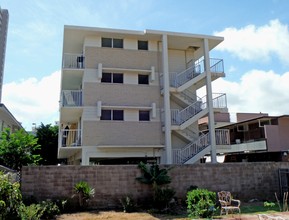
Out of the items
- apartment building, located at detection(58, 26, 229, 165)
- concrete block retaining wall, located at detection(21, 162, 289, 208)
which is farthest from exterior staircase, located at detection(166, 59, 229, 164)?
concrete block retaining wall, located at detection(21, 162, 289, 208)

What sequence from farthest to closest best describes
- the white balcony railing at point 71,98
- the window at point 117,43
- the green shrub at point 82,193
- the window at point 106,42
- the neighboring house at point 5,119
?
the neighboring house at point 5,119 < the window at point 117,43 < the window at point 106,42 < the white balcony railing at point 71,98 < the green shrub at point 82,193

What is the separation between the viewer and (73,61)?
819 inches

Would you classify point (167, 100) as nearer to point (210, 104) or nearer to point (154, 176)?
point (210, 104)

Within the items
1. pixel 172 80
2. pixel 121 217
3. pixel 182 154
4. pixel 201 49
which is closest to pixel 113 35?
pixel 172 80

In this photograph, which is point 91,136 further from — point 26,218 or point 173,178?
point 26,218

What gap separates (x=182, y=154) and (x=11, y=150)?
1009 cm

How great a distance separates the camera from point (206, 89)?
2045 centimetres

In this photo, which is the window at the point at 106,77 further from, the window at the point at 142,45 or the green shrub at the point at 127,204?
the green shrub at the point at 127,204

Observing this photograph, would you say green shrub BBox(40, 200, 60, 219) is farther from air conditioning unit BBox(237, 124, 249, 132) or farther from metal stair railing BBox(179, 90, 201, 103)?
air conditioning unit BBox(237, 124, 249, 132)

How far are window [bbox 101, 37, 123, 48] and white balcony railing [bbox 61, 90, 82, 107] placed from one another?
370 cm

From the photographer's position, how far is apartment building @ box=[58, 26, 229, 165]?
61.7 feet

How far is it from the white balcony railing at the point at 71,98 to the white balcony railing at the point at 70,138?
174 centimetres

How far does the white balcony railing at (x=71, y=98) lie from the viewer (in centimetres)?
1912

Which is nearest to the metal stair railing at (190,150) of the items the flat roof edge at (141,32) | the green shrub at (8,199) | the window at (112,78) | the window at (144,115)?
the window at (144,115)
